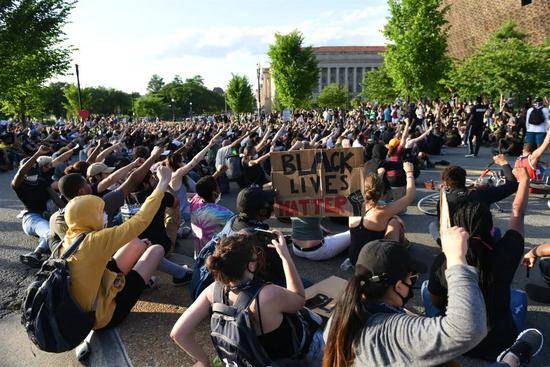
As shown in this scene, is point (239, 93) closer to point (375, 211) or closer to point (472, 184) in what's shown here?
point (472, 184)

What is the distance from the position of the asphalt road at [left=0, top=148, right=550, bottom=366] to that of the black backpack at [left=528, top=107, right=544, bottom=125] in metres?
5.48

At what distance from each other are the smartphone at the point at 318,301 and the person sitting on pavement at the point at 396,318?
1.90 metres

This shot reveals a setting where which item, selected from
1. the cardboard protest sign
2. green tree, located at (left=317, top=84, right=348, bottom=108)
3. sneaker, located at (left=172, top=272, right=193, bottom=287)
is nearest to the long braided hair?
the cardboard protest sign

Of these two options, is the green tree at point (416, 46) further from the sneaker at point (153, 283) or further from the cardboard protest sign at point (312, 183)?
the sneaker at point (153, 283)

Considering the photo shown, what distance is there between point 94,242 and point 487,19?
160ft

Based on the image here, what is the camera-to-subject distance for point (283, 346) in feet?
8.91

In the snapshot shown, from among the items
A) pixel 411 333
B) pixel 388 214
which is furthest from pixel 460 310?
pixel 388 214

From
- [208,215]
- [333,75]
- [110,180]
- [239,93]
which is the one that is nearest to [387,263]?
[208,215]

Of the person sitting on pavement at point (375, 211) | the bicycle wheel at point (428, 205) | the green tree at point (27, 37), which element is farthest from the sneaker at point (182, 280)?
the green tree at point (27, 37)

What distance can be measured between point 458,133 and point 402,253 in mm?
18924

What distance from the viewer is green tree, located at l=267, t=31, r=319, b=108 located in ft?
151

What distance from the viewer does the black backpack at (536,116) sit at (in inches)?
516

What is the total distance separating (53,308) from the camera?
3.24 metres

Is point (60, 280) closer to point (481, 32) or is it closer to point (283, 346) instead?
point (283, 346)
